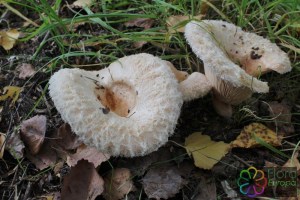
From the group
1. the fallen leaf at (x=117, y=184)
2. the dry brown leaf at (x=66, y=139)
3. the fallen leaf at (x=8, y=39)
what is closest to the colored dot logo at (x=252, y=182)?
the fallen leaf at (x=117, y=184)

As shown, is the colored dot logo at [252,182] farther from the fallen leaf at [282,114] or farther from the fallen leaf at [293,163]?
the fallen leaf at [282,114]

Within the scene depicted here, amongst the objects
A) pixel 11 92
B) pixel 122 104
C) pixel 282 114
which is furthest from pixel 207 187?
pixel 11 92

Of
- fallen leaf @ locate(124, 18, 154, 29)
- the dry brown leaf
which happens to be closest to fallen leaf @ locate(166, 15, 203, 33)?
fallen leaf @ locate(124, 18, 154, 29)

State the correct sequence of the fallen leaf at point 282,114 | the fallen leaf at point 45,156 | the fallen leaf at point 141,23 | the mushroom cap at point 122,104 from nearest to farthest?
the mushroom cap at point 122,104, the fallen leaf at point 45,156, the fallen leaf at point 282,114, the fallen leaf at point 141,23

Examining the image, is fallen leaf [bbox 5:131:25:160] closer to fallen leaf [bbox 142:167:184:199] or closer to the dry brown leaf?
the dry brown leaf

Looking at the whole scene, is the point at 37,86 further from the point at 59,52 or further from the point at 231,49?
the point at 231,49

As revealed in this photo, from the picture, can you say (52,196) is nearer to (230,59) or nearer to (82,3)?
(230,59)
